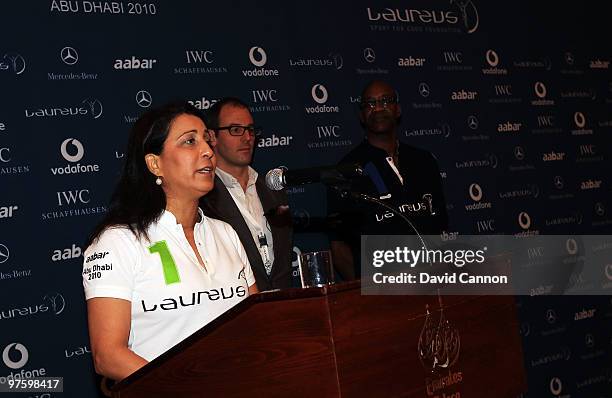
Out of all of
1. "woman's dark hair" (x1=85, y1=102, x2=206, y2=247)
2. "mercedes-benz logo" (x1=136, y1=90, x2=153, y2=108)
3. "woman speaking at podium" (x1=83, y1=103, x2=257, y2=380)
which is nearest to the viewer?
"woman speaking at podium" (x1=83, y1=103, x2=257, y2=380)

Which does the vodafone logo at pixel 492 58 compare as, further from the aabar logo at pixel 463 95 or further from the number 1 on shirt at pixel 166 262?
the number 1 on shirt at pixel 166 262

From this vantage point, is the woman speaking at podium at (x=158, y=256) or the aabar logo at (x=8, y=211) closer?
the woman speaking at podium at (x=158, y=256)

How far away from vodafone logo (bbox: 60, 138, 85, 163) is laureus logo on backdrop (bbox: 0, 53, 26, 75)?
1.35 ft

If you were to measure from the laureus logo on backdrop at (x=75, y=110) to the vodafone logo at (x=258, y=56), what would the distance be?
107 centimetres

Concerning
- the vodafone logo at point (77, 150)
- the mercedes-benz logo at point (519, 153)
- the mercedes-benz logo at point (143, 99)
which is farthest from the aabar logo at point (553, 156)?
the vodafone logo at point (77, 150)

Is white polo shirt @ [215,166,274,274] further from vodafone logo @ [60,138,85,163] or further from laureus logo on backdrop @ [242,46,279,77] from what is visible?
laureus logo on backdrop @ [242,46,279,77]

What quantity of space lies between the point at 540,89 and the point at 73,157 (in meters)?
3.84

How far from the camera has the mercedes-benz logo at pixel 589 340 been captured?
616cm

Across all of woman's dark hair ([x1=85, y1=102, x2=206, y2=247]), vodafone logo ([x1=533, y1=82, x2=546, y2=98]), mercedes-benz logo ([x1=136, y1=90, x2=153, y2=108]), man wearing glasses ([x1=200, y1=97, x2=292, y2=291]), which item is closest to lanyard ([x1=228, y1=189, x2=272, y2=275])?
man wearing glasses ([x1=200, y1=97, x2=292, y2=291])

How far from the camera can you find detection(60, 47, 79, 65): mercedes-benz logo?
411cm

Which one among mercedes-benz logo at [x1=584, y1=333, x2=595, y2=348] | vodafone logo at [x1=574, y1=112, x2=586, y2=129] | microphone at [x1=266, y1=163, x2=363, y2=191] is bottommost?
mercedes-benz logo at [x1=584, y1=333, x2=595, y2=348]

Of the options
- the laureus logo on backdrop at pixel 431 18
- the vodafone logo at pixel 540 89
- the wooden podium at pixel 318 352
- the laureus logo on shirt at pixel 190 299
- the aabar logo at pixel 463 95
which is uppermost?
the laureus logo on backdrop at pixel 431 18

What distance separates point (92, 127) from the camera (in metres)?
4.15

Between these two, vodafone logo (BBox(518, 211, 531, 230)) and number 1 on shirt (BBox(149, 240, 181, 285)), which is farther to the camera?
vodafone logo (BBox(518, 211, 531, 230))
